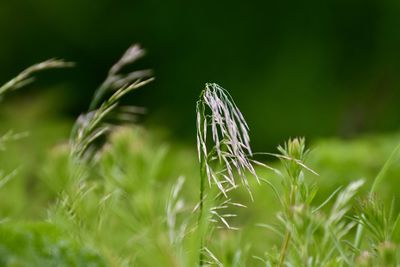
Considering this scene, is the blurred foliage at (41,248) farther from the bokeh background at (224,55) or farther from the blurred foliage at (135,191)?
the bokeh background at (224,55)

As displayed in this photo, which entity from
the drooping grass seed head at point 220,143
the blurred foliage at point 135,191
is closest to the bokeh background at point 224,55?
the blurred foliage at point 135,191

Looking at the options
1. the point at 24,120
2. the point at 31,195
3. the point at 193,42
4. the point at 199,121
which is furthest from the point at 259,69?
the point at 199,121

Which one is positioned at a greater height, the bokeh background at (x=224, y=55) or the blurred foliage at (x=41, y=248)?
the blurred foliage at (x=41, y=248)

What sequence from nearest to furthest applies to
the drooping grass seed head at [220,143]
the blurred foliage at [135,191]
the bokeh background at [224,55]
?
the blurred foliage at [135,191], the drooping grass seed head at [220,143], the bokeh background at [224,55]

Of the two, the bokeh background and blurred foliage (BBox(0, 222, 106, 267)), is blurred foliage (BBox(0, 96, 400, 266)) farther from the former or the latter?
the bokeh background

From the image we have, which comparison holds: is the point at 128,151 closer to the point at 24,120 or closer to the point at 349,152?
the point at 349,152

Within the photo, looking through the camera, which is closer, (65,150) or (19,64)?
(65,150)

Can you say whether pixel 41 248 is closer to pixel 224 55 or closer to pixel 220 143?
pixel 220 143

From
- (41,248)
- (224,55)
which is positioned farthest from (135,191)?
(224,55)
